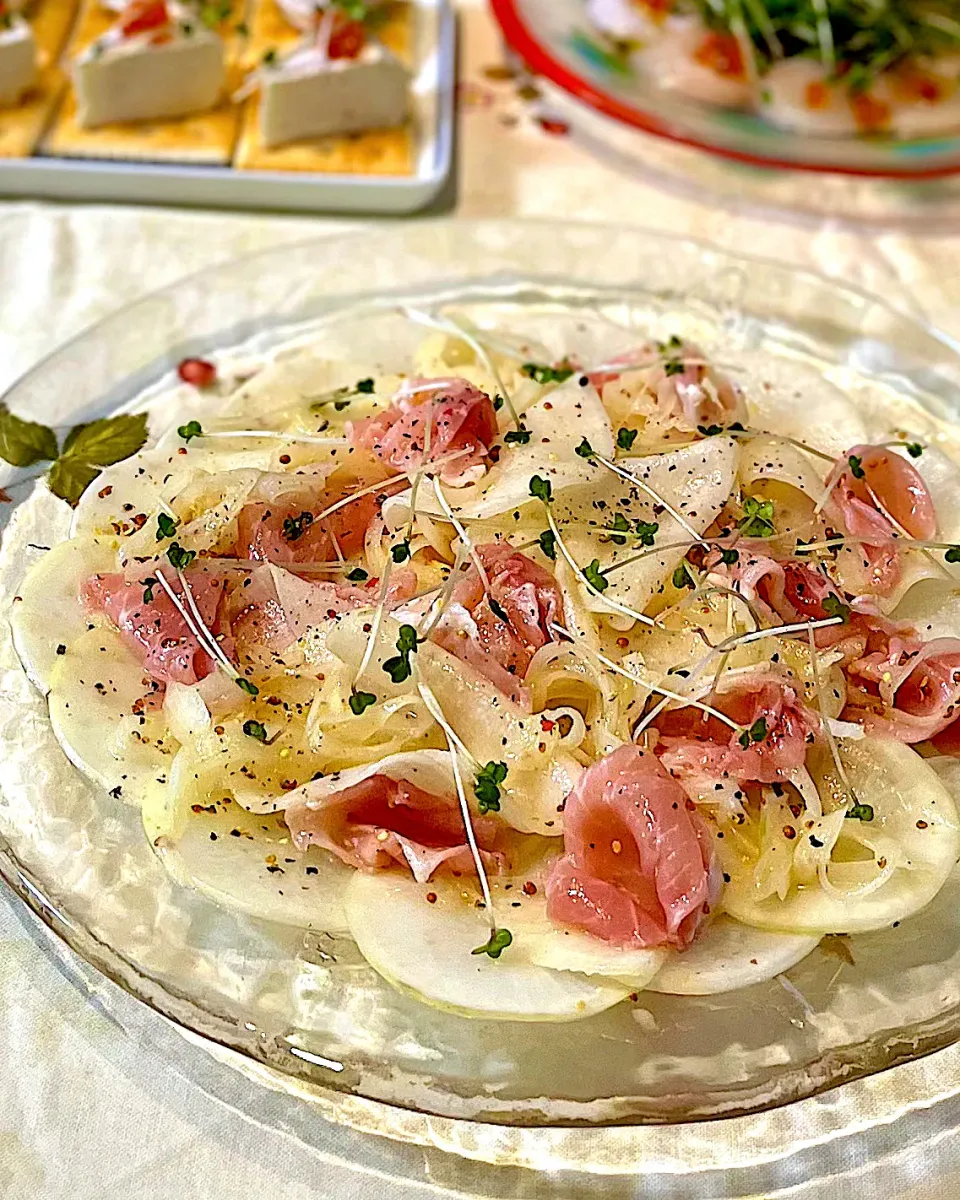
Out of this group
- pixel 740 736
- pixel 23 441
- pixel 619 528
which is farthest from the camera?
pixel 23 441

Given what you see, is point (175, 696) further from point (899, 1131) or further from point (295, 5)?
point (295, 5)

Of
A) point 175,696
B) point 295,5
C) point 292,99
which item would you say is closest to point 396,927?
point 175,696

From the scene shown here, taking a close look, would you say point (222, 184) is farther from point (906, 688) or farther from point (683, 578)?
point (906, 688)

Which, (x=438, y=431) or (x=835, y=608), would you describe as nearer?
(x=835, y=608)

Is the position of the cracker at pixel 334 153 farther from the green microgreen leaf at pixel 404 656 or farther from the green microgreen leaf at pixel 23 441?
the green microgreen leaf at pixel 404 656

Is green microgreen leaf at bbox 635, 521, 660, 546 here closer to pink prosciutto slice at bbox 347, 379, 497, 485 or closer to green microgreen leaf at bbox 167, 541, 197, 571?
pink prosciutto slice at bbox 347, 379, 497, 485

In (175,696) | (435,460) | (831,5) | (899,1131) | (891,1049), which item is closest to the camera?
(891,1049)

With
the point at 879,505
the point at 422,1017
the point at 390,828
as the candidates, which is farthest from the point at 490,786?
the point at 879,505
